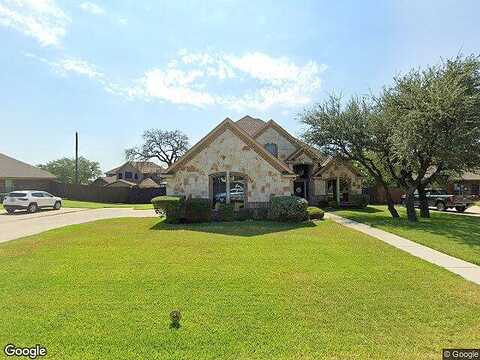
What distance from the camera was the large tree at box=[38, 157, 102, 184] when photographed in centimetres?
7650

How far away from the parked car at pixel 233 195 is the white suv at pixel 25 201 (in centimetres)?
1681

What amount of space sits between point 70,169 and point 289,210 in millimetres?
72135

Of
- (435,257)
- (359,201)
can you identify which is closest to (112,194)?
(359,201)

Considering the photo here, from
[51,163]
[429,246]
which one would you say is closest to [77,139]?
[51,163]

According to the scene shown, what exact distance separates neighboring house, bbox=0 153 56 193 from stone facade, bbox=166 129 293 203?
105 feet

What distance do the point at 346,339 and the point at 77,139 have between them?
5175 cm

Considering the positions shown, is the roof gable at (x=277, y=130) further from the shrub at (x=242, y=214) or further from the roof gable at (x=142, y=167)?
the roof gable at (x=142, y=167)

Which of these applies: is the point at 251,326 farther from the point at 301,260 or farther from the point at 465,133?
the point at 465,133

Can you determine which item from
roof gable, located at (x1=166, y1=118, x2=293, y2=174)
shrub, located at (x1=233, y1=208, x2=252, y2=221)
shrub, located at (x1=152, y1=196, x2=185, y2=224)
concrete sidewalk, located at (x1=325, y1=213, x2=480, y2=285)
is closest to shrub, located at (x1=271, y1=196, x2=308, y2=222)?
shrub, located at (x1=233, y1=208, x2=252, y2=221)

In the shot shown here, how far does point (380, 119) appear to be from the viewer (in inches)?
856

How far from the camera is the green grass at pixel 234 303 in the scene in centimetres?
448

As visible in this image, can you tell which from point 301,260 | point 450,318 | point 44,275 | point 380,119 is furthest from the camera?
point 380,119

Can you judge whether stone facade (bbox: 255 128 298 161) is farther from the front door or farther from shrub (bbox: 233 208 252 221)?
shrub (bbox: 233 208 252 221)

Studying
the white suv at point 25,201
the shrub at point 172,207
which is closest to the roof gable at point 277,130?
the shrub at point 172,207
